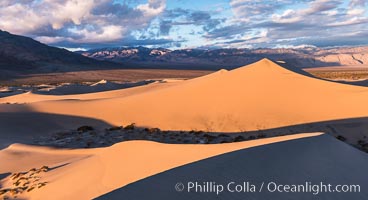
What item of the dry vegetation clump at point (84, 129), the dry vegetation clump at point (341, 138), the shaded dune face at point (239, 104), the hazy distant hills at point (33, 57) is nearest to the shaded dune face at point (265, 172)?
the dry vegetation clump at point (341, 138)

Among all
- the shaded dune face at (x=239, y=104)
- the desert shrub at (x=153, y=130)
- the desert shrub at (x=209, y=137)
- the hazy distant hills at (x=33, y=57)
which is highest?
the hazy distant hills at (x=33, y=57)

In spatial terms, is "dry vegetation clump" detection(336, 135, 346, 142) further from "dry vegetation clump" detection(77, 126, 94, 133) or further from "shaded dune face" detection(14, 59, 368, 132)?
"dry vegetation clump" detection(77, 126, 94, 133)

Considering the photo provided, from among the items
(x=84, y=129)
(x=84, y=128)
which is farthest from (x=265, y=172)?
(x=84, y=128)

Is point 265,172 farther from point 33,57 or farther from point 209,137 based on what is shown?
point 33,57

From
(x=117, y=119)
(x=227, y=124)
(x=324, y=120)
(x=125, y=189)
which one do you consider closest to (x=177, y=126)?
(x=227, y=124)

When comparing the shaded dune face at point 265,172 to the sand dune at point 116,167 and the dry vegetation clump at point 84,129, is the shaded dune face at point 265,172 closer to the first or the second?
the sand dune at point 116,167

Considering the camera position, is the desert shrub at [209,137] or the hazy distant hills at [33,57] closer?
the desert shrub at [209,137]

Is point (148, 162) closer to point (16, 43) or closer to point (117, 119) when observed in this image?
point (117, 119)
